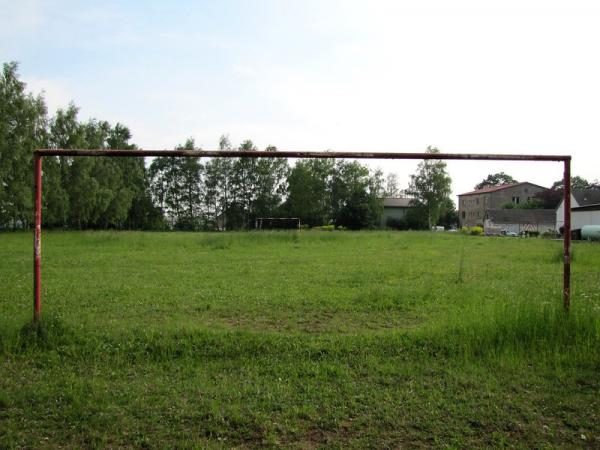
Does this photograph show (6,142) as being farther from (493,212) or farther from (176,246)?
(493,212)

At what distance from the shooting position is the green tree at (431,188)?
208 feet

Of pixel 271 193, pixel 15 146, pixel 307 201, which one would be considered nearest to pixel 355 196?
pixel 271 193

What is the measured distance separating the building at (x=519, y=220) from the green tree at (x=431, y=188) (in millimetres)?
8571

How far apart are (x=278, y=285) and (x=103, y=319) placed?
3.96 metres

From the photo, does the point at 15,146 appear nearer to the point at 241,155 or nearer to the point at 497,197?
the point at 241,155

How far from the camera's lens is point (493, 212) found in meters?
69.5

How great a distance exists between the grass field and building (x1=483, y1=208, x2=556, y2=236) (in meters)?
63.8

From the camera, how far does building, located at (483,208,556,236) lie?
66.1 m

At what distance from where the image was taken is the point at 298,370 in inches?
170

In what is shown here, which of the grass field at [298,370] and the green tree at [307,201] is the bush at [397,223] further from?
the grass field at [298,370]

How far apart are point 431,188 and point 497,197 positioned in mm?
30441

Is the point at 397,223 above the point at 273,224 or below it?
below

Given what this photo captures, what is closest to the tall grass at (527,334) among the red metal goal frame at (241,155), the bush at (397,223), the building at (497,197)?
the red metal goal frame at (241,155)

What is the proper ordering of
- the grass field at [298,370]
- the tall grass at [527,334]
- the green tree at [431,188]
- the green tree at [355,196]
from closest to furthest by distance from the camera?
the grass field at [298,370]
the tall grass at [527,334]
the green tree at [355,196]
the green tree at [431,188]
